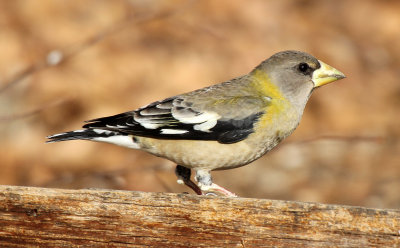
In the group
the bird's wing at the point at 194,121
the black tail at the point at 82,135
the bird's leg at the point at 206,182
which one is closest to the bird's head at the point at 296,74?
the bird's wing at the point at 194,121

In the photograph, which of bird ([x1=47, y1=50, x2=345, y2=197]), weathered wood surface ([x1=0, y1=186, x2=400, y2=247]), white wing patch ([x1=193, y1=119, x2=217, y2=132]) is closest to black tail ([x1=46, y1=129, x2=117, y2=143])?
bird ([x1=47, y1=50, x2=345, y2=197])

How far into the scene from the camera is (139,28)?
27.4ft

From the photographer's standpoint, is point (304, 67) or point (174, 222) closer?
point (174, 222)

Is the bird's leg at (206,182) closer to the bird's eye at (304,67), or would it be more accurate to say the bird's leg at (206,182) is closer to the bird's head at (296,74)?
the bird's head at (296,74)

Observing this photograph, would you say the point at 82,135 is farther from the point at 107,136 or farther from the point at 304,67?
the point at 304,67

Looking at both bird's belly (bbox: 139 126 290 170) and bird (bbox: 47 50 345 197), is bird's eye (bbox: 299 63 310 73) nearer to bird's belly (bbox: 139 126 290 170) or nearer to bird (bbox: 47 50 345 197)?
bird (bbox: 47 50 345 197)

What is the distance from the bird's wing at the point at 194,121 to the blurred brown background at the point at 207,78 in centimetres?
278

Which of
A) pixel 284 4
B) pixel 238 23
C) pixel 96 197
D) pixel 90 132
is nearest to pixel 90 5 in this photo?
pixel 238 23

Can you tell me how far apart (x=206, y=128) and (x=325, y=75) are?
3.07 ft

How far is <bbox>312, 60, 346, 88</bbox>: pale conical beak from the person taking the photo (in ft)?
14.2

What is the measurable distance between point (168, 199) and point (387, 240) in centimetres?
95

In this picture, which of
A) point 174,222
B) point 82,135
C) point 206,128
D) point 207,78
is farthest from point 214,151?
point 207,78

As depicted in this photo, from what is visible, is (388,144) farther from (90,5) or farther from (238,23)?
(90,5)

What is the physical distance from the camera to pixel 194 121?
4.08 m
